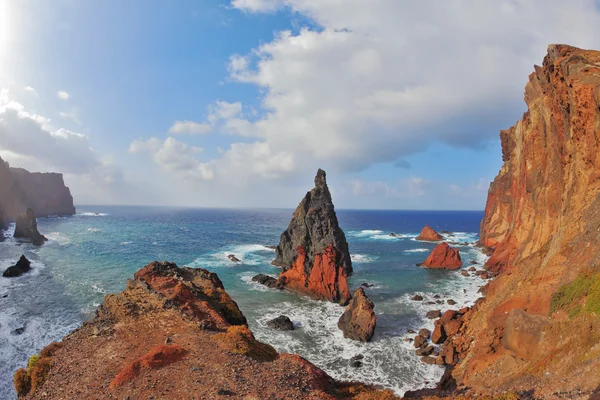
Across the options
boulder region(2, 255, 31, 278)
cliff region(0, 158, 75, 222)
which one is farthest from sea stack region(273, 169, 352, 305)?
cliff region(0, 158, 75, 222)

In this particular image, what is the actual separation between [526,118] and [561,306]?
4533 cm

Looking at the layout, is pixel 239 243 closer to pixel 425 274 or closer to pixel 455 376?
pixel 425 274

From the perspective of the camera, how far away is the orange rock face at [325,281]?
44875 millimetres

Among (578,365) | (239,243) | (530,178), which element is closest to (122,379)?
(578,365)

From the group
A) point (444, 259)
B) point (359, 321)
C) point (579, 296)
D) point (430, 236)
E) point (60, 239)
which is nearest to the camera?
point (579, 296)

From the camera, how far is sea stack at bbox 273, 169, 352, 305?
45.8 meters

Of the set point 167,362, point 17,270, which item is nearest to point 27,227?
point 17,270

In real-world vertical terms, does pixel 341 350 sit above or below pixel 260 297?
below

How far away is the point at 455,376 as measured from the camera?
2178 centimetres

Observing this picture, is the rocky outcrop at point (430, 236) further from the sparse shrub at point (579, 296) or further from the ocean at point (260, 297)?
the sparse shrub at point (579, 296)

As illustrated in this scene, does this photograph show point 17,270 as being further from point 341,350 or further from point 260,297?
point 341,350

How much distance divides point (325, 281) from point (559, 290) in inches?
1189

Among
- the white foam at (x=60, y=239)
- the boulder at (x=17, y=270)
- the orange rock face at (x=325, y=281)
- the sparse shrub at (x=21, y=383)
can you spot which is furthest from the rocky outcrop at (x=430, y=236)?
the sparse shrub at (x=21, y=383)

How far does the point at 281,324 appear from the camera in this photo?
1384 inches
